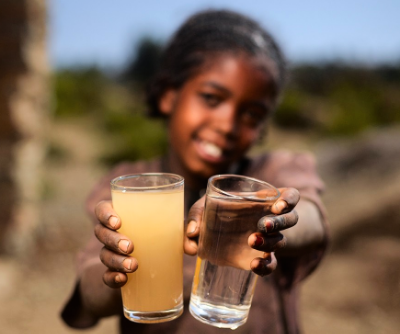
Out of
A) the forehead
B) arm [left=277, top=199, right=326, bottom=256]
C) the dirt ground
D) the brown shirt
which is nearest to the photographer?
arm [left=277, top=199, right=326, bottom=256]

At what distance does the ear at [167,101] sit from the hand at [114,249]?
1.18m

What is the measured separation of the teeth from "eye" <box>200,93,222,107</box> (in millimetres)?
175

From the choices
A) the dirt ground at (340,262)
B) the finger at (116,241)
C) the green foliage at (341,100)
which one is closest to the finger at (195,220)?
the finger at (116,241)

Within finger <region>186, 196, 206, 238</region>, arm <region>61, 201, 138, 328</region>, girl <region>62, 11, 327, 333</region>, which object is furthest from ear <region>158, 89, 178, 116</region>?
finger <region>186, 196, 206, 238</region>

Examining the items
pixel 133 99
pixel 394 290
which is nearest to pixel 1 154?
pixel 394 290

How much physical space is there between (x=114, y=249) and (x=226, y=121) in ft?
2.83

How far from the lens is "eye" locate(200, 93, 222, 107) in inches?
75.5

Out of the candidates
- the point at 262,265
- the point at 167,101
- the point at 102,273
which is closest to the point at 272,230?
the point at 262,265

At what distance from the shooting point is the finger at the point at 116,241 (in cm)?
119

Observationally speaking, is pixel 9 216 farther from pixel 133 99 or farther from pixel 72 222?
pixel 133 99

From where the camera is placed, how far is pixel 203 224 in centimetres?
125

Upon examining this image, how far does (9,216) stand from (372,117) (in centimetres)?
1213

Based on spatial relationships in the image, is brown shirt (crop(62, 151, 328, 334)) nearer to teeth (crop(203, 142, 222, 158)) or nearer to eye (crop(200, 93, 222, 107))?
teeth (crop(203, 142, 222, 158))

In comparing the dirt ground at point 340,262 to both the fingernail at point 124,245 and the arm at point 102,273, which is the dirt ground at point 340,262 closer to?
the arm at point 102,273
